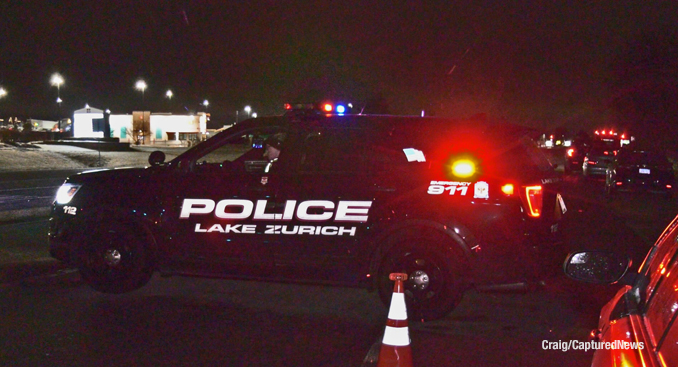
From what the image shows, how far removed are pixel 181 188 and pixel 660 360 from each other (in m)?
5.69

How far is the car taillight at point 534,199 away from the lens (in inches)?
242

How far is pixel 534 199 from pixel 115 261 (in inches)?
169

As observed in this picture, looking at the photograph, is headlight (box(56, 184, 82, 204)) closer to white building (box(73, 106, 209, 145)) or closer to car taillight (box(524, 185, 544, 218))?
car taillight (box(524, 185, 544, 218))

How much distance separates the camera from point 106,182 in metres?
7.43

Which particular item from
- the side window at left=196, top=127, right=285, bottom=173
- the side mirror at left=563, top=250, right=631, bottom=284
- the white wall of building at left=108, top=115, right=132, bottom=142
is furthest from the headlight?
the white wall of building at left=108, top=115, right=132, bottom=142

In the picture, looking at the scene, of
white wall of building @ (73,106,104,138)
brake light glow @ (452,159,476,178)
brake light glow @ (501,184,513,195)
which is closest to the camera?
brake light glow @ (501,184,513,195)

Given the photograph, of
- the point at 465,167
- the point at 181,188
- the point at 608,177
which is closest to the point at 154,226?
the point at 181,188

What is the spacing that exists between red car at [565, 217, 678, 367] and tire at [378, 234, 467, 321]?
10.0 feet

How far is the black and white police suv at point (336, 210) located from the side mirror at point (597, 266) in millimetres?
3068

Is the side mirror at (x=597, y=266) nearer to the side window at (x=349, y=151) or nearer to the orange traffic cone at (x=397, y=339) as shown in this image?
the orange traffic cone at (x=397, y=339)

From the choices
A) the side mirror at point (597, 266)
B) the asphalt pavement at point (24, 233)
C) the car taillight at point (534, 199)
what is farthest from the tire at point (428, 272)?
the asphalt pavement at point (24, 233)

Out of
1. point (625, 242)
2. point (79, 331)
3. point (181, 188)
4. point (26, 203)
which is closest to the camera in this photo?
point (79, 331)

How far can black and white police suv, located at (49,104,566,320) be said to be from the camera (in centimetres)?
620

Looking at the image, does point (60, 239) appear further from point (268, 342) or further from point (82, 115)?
point (82, 115)
